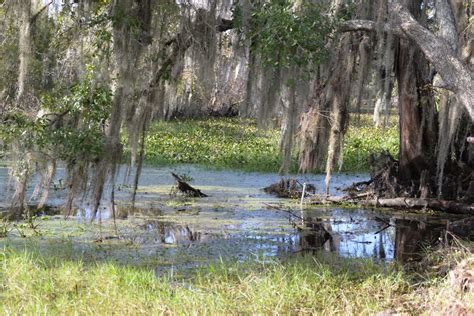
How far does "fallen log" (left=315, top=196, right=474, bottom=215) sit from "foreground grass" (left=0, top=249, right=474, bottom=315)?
3988 mm

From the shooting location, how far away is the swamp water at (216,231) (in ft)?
A: 24.8

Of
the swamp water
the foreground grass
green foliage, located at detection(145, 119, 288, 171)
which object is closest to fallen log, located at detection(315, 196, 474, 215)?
the swamp water

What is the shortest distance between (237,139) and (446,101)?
10210 mm

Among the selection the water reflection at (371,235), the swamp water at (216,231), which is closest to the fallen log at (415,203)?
the swamp water at (216,231)

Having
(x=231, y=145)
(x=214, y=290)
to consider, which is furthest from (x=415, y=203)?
(x=231, y=145)

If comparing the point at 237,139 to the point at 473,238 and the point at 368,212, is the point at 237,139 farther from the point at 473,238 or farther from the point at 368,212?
the point at 473,238

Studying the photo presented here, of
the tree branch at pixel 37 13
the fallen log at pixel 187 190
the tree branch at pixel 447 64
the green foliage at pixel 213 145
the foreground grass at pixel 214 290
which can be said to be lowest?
the foreground grass at pixel 214 290

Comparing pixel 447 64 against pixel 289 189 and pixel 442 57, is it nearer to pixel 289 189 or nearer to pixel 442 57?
pixel 442 57

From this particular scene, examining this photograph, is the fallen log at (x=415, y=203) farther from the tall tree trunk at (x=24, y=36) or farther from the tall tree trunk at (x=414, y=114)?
the tall tree trunk at (x=24, y=36)

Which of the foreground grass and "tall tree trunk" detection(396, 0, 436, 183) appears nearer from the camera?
the foreground grass

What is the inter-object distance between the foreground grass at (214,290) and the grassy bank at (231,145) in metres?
7.47

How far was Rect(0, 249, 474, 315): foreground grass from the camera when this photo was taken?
546cm

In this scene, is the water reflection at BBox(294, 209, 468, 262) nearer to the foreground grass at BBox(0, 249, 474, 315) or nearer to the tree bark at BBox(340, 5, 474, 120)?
the foreground grass at BBox(0, 249, 474, 315)

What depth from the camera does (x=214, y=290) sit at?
5879mm
